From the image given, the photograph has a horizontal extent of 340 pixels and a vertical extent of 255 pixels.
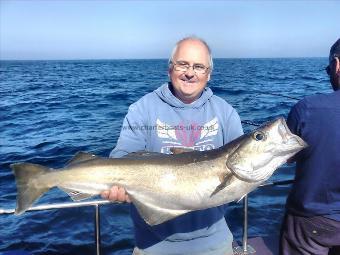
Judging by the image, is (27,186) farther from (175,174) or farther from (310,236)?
(310,236)

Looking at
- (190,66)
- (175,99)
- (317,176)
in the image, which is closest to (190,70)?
(190,66)

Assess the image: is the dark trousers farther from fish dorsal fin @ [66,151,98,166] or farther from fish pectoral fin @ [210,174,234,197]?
fish dorsal fin @ [66,151,98,166]

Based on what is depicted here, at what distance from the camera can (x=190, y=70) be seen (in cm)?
354

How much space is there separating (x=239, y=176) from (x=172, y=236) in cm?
80

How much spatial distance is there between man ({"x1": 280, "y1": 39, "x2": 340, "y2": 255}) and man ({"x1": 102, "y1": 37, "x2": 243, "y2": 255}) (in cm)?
58

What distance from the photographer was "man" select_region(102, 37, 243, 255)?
3.56 m

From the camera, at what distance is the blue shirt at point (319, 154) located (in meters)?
3.34

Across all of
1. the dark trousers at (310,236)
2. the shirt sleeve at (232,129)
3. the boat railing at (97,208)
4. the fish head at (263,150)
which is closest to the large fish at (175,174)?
the fish head at (263,150)

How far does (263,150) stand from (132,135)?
108 centimetres

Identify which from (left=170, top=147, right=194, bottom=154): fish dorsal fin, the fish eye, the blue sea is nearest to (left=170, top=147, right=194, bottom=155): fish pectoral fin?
(left=170, top=147, right=194, bottom=154): fish dorsal fin

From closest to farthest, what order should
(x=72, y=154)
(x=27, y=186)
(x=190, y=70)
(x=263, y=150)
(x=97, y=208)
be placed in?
(x=263, y=150) < (x=27, y=186) < (x=190, y=70) < (x=97, y=208) < (x=72, y=154)

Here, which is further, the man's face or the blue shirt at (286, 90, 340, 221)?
the man's face

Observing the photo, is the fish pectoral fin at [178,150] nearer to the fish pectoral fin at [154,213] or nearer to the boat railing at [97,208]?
the fish pectoral fin at [154,213]

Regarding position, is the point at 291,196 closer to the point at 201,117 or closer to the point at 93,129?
the point at 201,117
